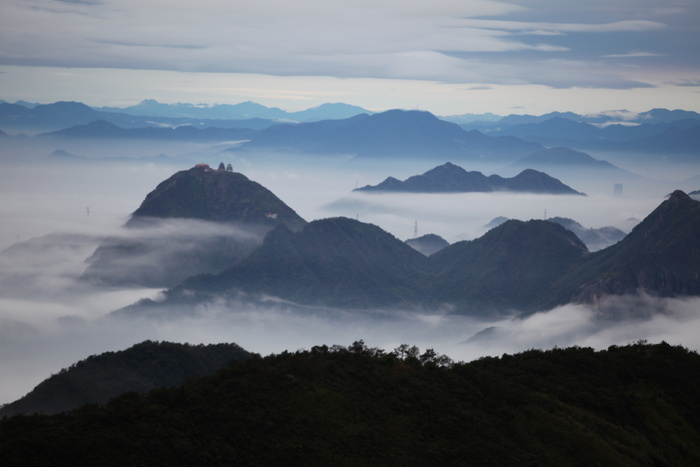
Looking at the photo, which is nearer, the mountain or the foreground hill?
the foreground hill

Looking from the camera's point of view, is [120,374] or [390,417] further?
[120,374]

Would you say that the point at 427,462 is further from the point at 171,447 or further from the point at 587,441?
the point at 171,447

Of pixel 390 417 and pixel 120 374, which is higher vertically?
pixel 120 374

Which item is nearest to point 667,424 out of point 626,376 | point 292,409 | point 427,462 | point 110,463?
point 626,376
